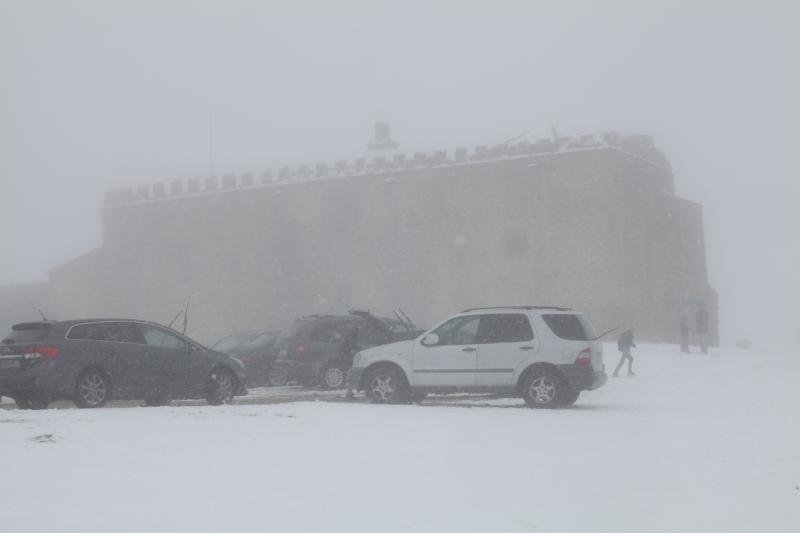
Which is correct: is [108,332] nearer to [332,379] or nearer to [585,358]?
[332,379]

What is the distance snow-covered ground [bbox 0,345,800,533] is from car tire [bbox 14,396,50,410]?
1114 millimetres

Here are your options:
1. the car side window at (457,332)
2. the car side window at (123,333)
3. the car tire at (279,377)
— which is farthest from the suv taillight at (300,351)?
the car side window at (123,333)

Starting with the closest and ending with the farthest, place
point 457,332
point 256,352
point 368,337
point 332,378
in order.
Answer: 1. point 457,332
2. point 332,378
3. point 368,337
4. point 256,352

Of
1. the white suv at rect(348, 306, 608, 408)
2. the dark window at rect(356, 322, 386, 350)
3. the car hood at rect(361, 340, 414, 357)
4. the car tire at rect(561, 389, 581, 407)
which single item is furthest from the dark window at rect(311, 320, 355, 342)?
the car tire at rect(561, 389, 581, 407)

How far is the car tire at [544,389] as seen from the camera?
16.2m

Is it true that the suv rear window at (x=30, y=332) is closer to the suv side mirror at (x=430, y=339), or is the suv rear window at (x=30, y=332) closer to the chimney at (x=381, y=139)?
the suv side mirror at (x=430, y=339)

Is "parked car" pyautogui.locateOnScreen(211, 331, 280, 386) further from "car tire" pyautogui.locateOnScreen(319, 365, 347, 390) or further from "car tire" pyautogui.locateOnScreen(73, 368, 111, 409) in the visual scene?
"car tire" pyautogui.locateOnScreen(73, 368, 111, 409)

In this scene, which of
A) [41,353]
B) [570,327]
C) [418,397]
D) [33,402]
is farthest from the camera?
[418,397]

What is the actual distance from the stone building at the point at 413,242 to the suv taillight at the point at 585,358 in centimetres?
2429

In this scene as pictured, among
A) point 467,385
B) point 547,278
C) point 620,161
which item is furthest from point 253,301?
point 467,385

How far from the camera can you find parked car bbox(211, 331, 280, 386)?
23844 millimetres

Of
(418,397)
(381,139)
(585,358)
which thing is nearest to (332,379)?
(418,397)

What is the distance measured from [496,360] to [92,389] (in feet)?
19.0

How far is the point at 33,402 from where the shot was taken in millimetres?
15484
